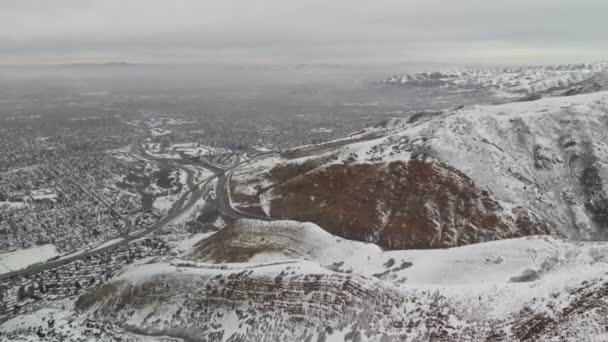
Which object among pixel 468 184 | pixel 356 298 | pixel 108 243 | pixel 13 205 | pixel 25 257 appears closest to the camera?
pixel 356 298

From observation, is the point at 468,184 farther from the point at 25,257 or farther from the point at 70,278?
the point at 25,257

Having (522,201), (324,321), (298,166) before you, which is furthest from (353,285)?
(298,166)

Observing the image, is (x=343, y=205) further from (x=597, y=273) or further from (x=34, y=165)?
(x=34, y=165)

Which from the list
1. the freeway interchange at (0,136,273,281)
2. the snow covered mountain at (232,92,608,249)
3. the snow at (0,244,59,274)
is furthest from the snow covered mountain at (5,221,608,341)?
the snow at (0,244,59,274)

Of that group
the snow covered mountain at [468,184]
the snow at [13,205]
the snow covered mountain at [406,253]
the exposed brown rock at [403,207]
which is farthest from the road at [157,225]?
the snow at [13,205]

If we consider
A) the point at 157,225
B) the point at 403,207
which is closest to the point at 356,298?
the point at 403,207

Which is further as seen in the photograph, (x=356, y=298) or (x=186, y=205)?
(x=186, y=205)

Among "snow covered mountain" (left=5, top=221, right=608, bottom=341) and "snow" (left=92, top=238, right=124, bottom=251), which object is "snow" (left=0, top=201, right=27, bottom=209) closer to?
"snow" (left=92, top=238, right=124, bottom=251)
